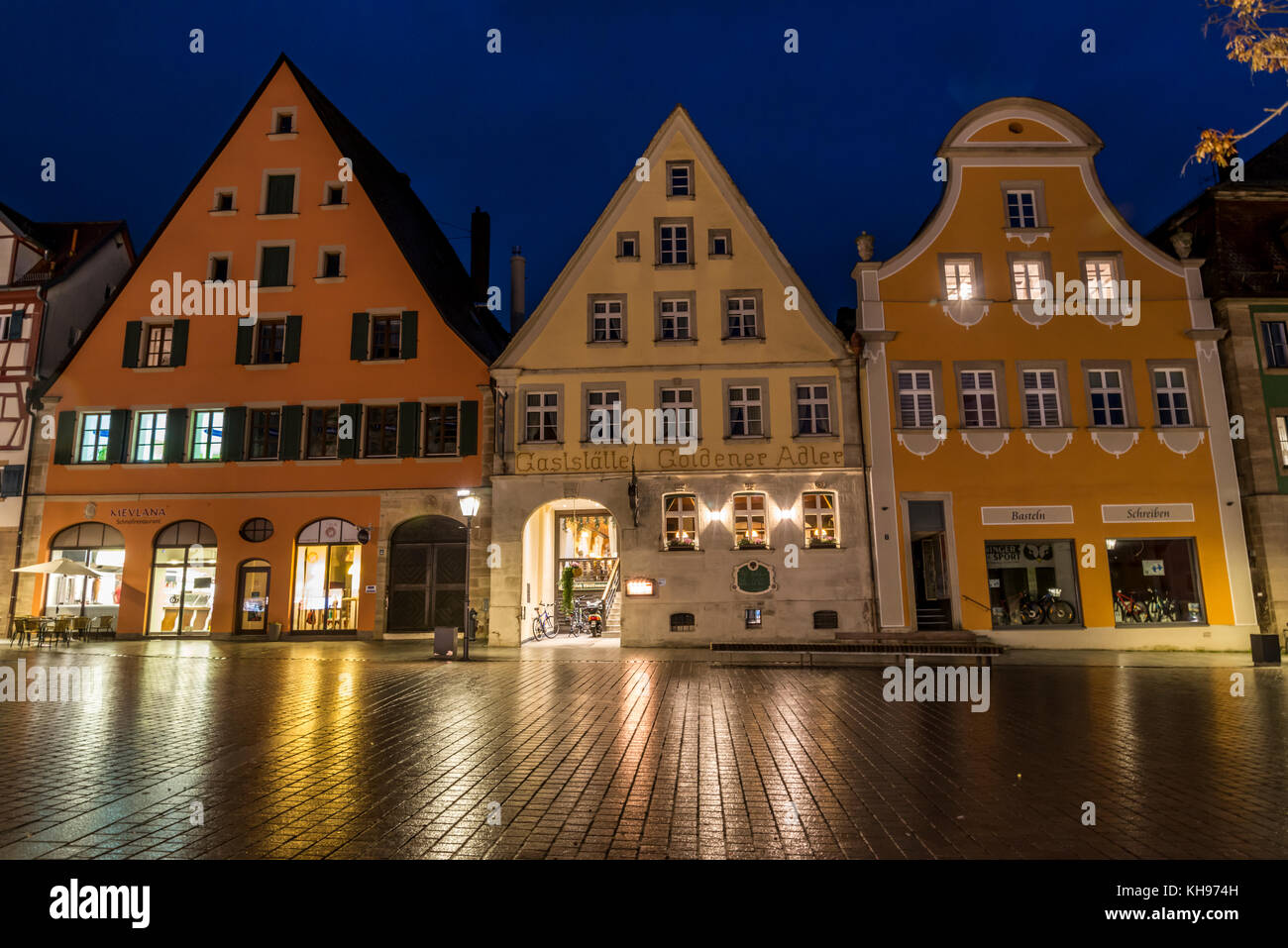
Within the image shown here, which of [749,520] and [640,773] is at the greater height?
[749,520]

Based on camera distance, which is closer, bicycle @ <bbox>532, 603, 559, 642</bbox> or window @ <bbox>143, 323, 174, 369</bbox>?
bicycle @ <bbox>532, 603, 559, 642</bbox>

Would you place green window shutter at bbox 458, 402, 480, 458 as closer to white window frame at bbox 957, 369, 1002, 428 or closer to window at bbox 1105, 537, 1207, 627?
white window frame at bbox 957, 369, 1002, 428

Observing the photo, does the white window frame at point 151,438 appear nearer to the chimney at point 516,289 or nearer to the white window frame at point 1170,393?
the chimney at point 516,289

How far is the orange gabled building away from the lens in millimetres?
23328

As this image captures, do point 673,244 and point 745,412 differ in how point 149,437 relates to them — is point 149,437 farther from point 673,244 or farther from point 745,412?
point 745,412

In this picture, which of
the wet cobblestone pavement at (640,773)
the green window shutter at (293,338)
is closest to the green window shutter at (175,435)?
the green window shutter at (293,338)

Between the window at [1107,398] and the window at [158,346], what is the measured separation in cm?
2901

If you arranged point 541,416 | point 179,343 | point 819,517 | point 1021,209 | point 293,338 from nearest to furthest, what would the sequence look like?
point 819,517, point 541,416, point 1021,209, point 293,338, point 179,343

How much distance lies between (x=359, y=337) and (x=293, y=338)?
7.33 ft

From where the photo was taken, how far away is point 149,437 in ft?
80.4

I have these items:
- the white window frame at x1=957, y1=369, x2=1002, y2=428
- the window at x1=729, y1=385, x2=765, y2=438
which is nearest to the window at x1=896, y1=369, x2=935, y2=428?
the white window frame at x1=957, y1=369, x2=1002, y2=428

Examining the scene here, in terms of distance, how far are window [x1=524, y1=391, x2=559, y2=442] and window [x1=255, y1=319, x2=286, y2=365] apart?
28.7 ft

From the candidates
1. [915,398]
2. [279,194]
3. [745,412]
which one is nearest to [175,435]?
[279,194]
